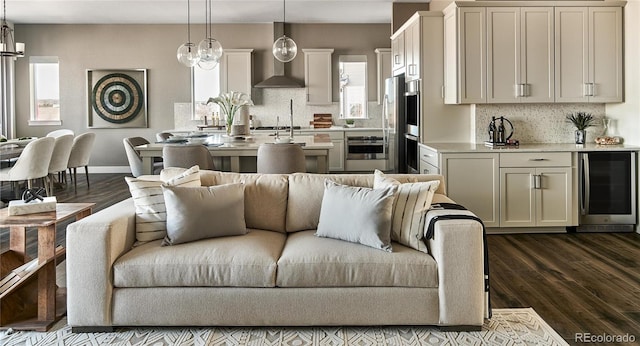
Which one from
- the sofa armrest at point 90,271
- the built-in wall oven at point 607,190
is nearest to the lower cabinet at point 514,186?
the built-in wall oven at point 607,190

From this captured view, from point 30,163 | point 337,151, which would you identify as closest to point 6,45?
point 30,163

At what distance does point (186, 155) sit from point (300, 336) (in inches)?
107

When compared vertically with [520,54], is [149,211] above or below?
below

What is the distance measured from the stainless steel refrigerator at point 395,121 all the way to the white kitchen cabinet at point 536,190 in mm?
2137

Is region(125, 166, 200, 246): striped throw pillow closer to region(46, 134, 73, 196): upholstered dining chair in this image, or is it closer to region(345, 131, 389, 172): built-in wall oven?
region(46, 134, 73, 196): upholstered dining chair

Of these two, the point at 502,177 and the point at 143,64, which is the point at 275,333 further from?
the point at 143,64

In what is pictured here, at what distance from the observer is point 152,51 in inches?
424

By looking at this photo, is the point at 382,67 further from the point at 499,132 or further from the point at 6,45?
the point at 6,45

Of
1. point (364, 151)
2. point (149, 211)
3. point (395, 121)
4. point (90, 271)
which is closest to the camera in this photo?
point (90, 271)

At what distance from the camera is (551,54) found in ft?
19.1

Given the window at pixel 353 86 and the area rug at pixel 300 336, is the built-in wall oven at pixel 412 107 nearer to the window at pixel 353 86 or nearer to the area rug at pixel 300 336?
the window at pixel 353 86

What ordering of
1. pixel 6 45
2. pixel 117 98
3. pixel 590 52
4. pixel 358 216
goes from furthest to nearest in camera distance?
pixel 117 98, pixel 6 45, pixel 590 52, pixel 358 216

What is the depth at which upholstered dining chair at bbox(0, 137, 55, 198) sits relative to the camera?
285 inches

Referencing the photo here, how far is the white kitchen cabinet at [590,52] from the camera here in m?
5.79
